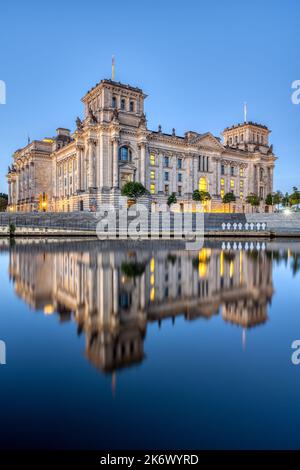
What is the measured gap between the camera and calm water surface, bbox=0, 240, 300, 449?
10.6ft

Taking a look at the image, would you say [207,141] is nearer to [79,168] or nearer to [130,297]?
[79,168]

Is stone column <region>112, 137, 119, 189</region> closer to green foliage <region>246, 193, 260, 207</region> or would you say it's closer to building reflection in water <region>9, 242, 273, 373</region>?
green foliage <region>246, 193, 260, 207</region>

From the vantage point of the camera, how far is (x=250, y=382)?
14.0ft

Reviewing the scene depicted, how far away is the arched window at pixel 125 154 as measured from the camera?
6317 cm

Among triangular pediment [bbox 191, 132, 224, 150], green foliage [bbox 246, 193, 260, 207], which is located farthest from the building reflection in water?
green foliage [bbox 246, 193, 260, 207]

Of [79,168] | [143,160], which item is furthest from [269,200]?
[79,168]

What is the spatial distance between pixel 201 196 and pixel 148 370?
67.7 m

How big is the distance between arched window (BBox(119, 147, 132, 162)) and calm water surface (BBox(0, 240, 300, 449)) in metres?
56.0

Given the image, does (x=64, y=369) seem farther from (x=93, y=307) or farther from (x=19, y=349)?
(x=93, y=307)

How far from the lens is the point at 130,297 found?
9.06 meters

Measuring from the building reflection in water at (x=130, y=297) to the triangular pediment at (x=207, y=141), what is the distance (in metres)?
63.4

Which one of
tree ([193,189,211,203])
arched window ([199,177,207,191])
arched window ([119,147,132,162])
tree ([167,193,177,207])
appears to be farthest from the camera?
arched window ([199,177,207,191])

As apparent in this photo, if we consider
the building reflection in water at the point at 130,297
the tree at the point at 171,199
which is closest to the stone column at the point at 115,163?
the tree at the point at 171,199

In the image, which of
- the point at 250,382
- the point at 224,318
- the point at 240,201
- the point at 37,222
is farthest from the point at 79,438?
the point at 240,201
